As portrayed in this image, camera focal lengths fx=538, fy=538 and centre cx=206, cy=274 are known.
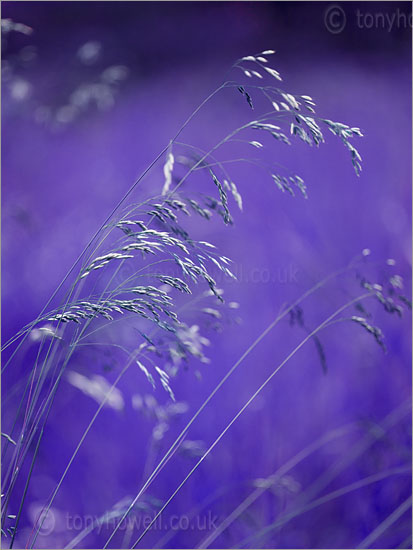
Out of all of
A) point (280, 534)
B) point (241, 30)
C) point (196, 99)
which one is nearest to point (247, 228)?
point (196, 99)

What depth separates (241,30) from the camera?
1294mm

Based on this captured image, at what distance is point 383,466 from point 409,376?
0.23 metres

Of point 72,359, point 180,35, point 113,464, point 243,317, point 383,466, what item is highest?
point 180,35

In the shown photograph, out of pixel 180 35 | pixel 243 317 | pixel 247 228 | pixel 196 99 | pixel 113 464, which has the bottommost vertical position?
pixel 113 464

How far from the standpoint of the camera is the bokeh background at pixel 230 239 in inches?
50.4

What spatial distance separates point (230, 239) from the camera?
4.28 feet

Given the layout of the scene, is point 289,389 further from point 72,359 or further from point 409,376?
point 72,359

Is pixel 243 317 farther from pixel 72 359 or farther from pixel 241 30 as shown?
pixel 241 30

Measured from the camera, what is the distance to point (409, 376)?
4.33ft

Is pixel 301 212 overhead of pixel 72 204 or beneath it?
overhead

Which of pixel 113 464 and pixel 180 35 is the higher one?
pixel 180 35

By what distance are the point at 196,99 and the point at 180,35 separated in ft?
0.52

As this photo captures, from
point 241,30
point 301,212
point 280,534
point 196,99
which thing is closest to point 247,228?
point 301,212

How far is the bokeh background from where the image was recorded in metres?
1.28
